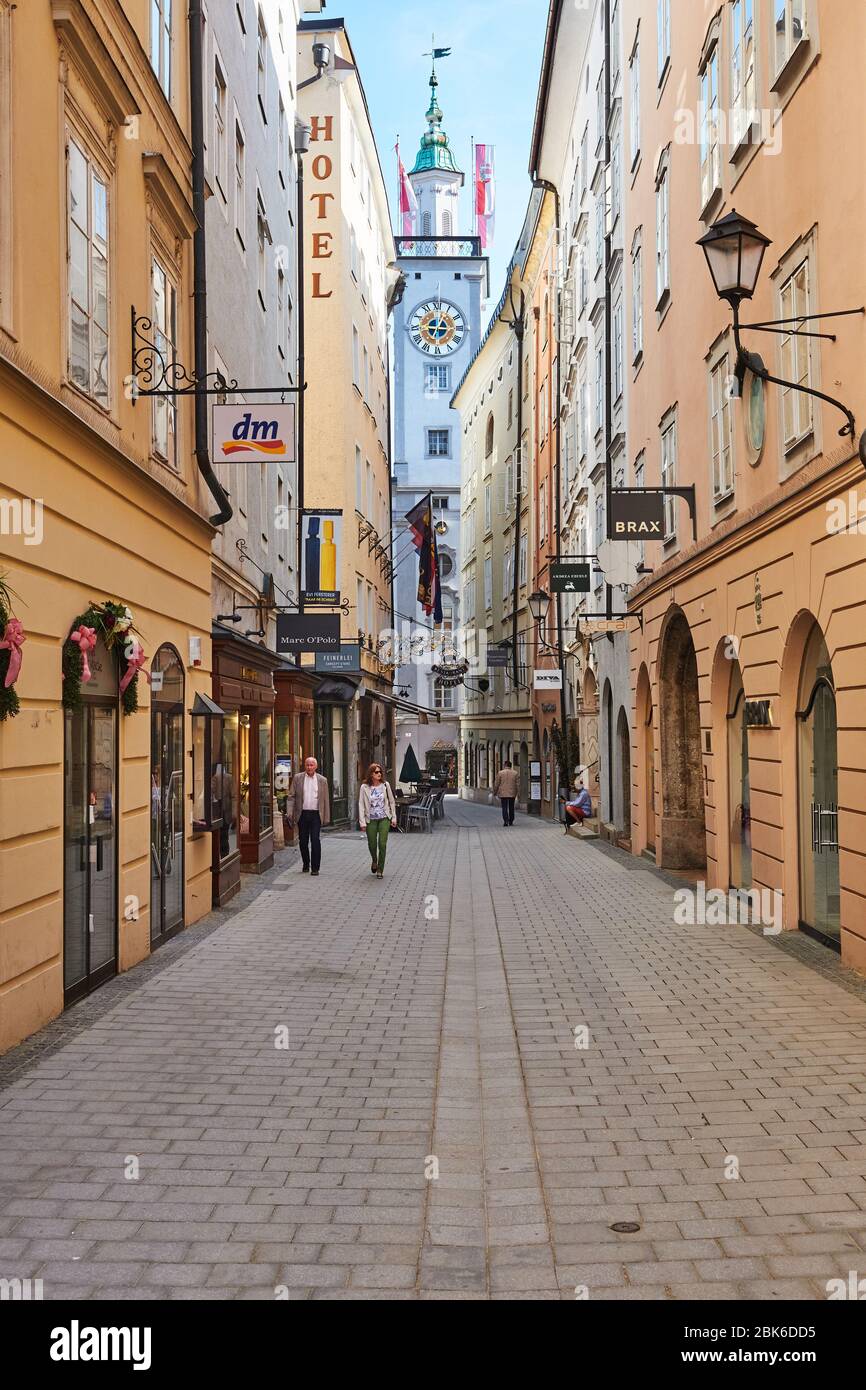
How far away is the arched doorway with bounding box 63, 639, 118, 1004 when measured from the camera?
9.12 m

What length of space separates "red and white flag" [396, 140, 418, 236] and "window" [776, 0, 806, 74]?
2849 inches

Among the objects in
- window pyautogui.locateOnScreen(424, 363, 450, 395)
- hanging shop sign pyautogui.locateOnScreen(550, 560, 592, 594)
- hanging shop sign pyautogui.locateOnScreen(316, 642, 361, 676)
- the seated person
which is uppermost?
window pyautogui.locateOnScreen(424, 363, 450, 395)

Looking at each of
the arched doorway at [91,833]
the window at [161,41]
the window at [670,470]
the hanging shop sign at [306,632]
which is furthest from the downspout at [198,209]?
the hanging shop sign at [306,632]

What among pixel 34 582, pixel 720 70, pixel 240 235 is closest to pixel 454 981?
pixel 34 582

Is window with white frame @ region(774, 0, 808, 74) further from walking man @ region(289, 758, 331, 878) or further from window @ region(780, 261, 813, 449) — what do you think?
walking man @ region(289, 758, 331, 878)

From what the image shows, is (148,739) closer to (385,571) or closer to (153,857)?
(153,857)

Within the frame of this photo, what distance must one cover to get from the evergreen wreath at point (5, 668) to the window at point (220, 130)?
33.5ft

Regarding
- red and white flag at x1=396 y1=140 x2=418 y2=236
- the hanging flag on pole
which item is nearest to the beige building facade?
the hanging flag on pole

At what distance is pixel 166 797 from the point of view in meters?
12.6

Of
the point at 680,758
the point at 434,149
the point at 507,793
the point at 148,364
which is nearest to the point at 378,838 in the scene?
the point at 680,758

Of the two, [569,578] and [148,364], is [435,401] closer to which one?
[569,578]

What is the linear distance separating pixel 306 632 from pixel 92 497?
40.1 ft

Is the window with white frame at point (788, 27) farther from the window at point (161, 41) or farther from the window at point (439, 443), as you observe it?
the window at point (439, 443)

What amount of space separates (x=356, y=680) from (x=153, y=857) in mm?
20289
